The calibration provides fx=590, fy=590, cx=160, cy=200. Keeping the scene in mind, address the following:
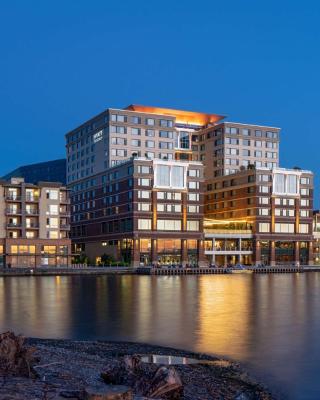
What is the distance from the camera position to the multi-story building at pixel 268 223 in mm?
180000

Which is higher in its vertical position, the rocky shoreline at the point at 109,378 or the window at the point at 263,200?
the window at the point at 263,200

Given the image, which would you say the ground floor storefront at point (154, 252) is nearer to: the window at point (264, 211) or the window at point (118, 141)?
the window at point (264, 211)

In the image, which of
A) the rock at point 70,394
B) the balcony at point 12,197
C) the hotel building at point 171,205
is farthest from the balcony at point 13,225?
the rock at point 70,394

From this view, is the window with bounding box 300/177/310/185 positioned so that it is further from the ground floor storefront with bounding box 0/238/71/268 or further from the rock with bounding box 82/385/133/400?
the rock with bounding box 82/385/133/400

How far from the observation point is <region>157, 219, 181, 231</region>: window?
165 m

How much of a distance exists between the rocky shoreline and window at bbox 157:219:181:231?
13471cm

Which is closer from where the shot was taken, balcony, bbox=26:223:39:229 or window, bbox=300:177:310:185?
balcony, bbox=26:223:39:229

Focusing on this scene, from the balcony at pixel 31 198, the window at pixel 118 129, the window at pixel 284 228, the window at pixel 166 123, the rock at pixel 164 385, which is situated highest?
the window at pixel 166 123

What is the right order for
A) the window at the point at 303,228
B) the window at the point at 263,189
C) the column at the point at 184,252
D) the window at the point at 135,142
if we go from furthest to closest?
1. the window at the point at 135,142
2. the window at the point at 303,228
3. the window at the point at 263,189
4. the column at the point at 184,252

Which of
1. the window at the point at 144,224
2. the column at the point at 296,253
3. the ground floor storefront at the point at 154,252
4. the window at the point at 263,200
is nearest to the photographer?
the ground floor storefront at the point at 154,252

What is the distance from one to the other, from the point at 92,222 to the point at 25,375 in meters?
174

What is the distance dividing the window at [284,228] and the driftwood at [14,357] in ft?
559

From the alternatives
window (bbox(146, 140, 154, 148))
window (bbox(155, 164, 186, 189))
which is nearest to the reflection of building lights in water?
window (bbox(155, 164, 186, 189))

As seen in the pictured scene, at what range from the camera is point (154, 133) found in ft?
625
